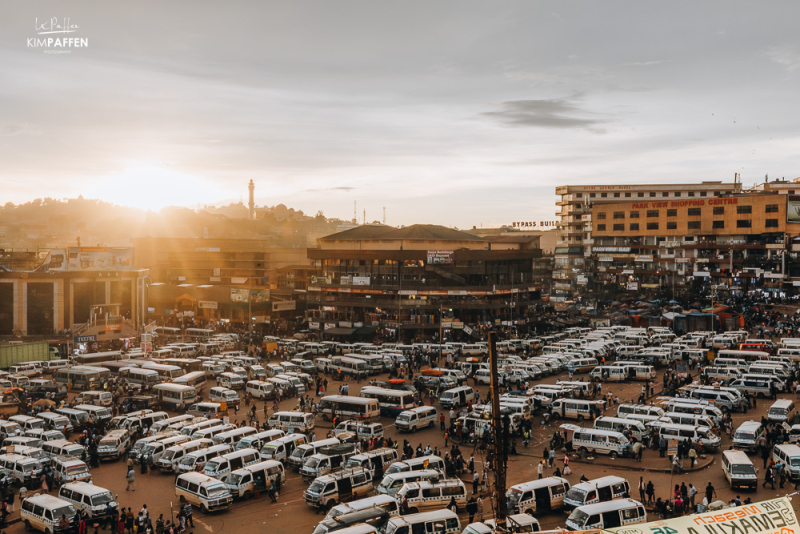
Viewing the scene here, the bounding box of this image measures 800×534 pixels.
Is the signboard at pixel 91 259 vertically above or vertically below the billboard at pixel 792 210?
below

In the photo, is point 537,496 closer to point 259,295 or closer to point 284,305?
point 259,295

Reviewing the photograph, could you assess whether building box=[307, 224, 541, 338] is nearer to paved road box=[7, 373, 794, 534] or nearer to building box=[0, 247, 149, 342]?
building box=[0, 247, 149, 342]

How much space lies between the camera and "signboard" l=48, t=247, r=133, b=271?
2395 inches

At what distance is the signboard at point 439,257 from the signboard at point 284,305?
17.5 m

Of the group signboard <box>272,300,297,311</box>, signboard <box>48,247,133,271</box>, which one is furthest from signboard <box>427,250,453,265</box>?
signboard <box>48,247,133,271</box>

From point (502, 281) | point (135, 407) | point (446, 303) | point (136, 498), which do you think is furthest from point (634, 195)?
point (136, 498)

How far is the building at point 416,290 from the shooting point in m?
60.1

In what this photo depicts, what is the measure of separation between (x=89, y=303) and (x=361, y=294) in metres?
26.4

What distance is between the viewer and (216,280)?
83.9 m

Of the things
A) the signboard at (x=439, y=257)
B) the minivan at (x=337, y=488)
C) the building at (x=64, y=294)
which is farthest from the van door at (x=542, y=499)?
the building at (x=64, y=294)

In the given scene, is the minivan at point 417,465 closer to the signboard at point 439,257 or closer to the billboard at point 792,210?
the signboard at point 439,257

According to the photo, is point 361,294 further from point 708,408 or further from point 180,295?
point 708,408

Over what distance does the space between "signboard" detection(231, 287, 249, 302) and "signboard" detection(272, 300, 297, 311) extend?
3673 mm

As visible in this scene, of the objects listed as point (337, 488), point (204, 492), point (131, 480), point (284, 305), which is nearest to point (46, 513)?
point (131, 480)
